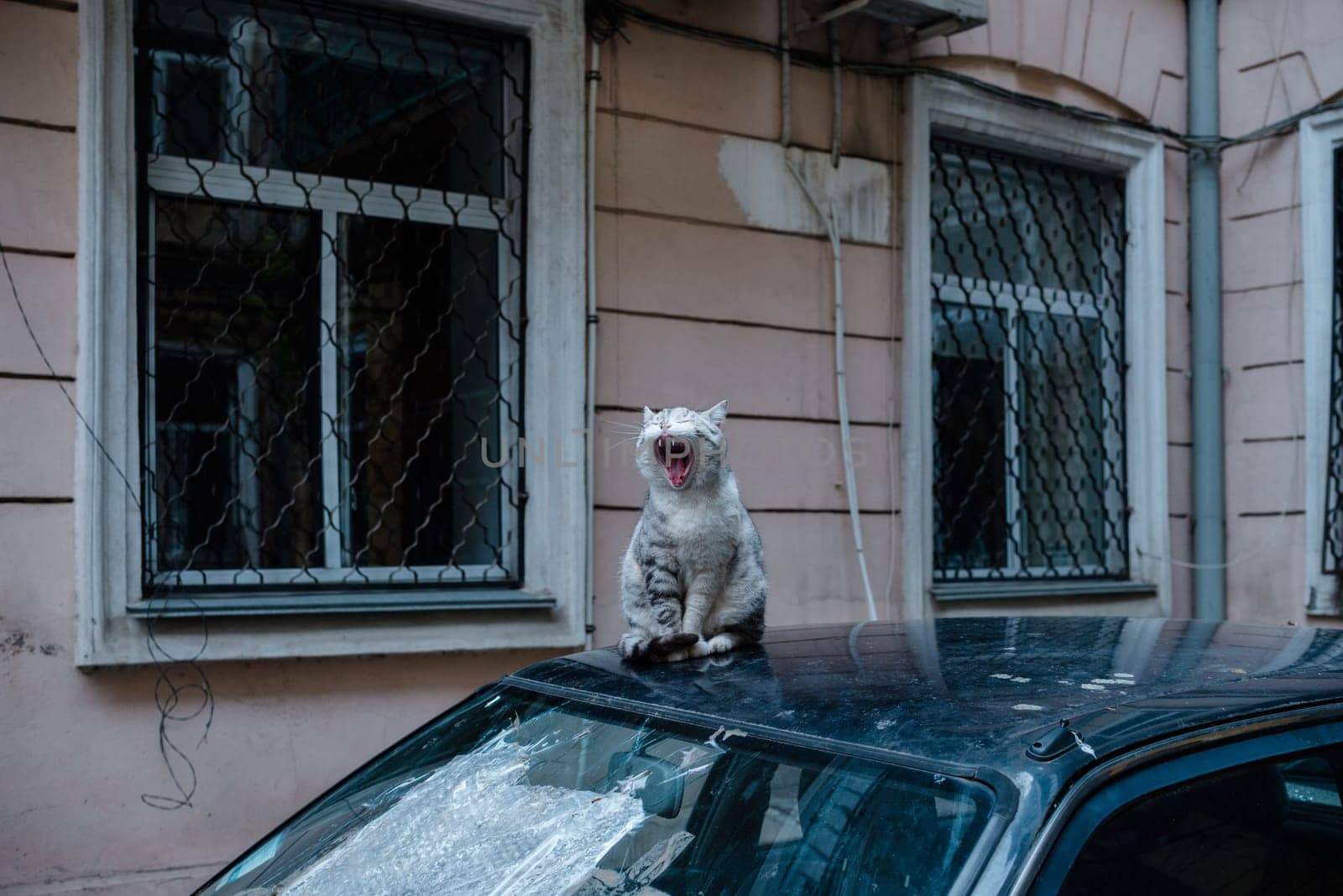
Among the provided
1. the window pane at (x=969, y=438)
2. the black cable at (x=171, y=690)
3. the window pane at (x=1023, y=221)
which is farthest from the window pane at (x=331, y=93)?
the window pane at (x=969, y=438)

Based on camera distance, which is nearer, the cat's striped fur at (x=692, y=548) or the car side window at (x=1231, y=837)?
the car side window at (x=1231, y=837)

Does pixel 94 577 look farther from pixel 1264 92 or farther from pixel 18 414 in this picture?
pixel 1264 92

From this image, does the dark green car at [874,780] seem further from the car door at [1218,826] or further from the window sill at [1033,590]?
the window sill at [1033,590]

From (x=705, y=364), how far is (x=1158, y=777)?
344 centimetres

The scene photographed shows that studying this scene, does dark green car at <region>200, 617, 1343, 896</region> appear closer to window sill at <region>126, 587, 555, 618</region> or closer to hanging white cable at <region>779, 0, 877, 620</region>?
window sill at <region>126, 587, 555, 618</region>

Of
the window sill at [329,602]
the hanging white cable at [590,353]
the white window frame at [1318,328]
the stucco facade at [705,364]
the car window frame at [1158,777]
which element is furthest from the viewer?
the white window frame at [1318,328]

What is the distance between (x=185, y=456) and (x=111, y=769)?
42.8 inches

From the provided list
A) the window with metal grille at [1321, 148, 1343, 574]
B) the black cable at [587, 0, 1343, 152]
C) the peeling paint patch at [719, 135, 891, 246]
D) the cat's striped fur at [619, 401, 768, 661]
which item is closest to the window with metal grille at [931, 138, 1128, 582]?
the black cable at [587, 0, 1343, 152]

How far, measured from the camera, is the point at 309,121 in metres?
4.61

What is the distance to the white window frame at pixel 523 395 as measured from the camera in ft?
12.5

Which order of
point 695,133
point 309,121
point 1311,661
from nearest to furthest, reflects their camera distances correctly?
point 1311,661 → point 309,121 → point 695,133

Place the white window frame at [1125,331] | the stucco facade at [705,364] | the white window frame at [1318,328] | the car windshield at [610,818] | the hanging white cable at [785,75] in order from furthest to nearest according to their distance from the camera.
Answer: the white window frame at [1318,328] < the white window frame at [1125,331] < the hanging white cable at [785,75] < the stucco facade at [705,364] < the car windshield at [610,818]

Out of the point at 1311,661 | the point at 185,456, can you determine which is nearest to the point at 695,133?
the point at 185,456

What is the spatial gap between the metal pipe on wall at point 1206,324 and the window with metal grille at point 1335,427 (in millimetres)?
491
